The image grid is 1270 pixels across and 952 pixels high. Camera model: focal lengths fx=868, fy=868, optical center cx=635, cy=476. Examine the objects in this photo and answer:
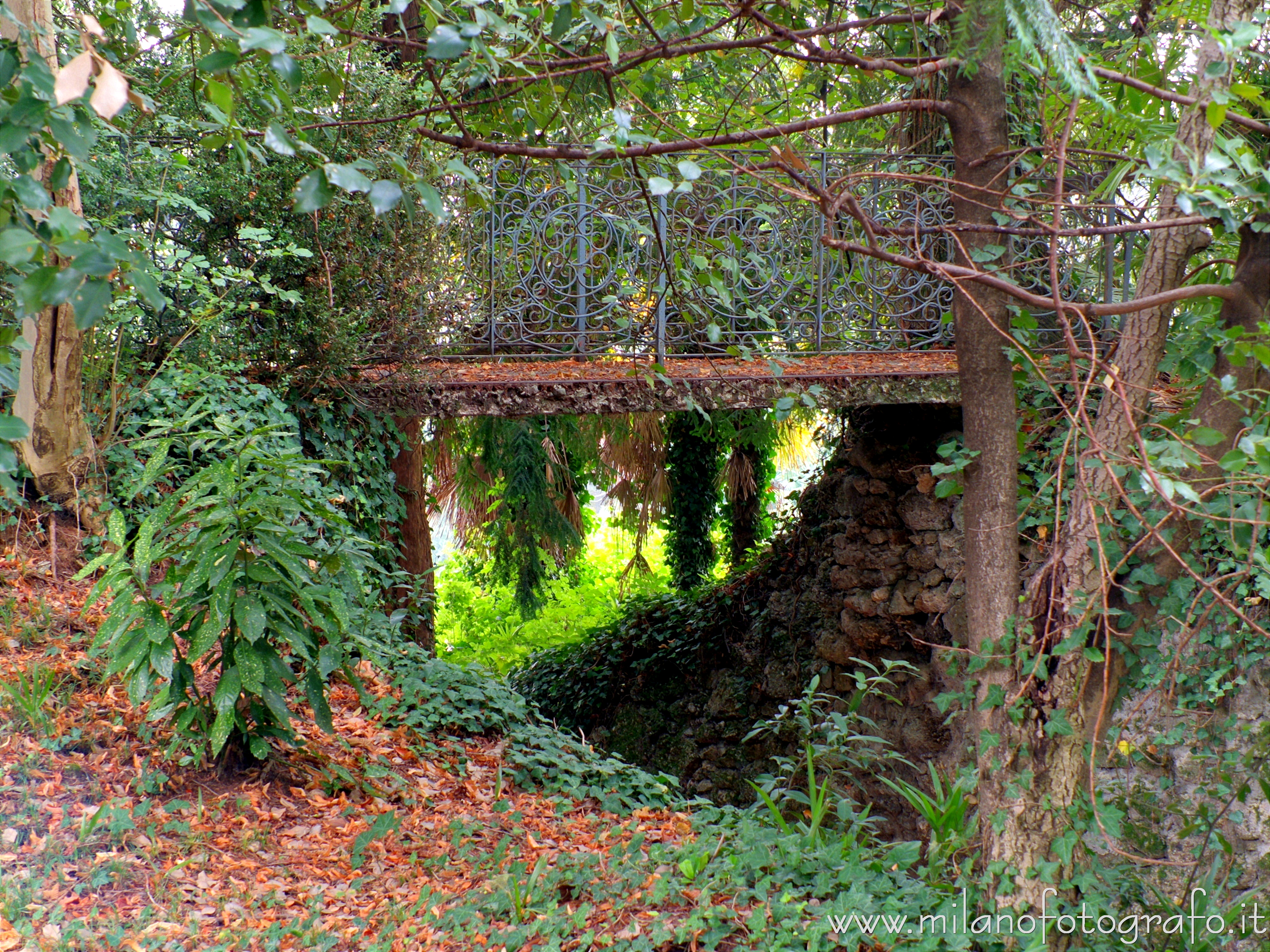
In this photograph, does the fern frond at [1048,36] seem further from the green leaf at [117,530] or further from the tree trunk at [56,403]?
the tree trunk at [56,403]

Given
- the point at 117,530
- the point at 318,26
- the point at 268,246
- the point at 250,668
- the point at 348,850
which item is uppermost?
the point at 268,246

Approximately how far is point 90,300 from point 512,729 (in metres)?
3.53

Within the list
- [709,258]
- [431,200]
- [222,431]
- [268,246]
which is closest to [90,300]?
[431,200]

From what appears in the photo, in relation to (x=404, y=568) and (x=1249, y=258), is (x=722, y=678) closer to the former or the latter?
(x=404, y=568)

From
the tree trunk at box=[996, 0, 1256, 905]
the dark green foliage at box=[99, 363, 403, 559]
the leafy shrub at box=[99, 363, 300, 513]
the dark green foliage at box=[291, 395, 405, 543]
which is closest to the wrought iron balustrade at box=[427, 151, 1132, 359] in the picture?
the dark green foliage at box=[291, 395, 405, 543]

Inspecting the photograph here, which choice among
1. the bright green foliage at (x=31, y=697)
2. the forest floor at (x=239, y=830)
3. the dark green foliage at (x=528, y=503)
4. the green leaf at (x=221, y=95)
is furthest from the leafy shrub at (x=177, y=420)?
the dark green foliage at (x=528, y=503)

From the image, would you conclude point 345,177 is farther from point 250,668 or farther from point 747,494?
point 747,494

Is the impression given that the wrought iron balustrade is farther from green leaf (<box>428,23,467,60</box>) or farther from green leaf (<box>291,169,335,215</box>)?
green leaf (<box>291,169,335,215</box>)

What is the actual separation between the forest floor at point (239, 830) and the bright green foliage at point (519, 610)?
24.0 feet

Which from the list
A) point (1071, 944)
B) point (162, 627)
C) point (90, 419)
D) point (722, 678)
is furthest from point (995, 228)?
point (722, 678)

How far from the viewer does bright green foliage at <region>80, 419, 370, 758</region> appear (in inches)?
117

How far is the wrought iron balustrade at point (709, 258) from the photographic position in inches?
217

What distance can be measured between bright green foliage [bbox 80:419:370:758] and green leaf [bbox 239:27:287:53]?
197 centimetres

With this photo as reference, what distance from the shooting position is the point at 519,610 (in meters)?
11.4
